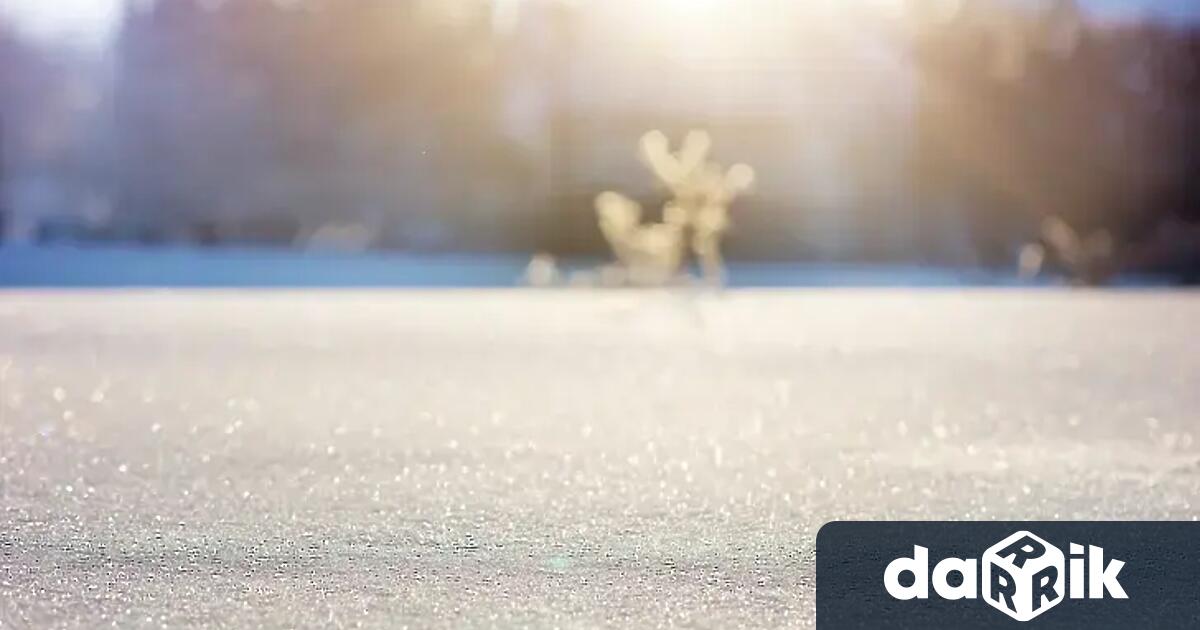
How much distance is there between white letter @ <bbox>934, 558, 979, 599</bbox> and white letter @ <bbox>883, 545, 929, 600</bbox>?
0.02 meters

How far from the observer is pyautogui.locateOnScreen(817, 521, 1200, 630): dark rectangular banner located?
6.00 ft

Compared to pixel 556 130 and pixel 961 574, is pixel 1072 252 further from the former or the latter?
pixel 961 574

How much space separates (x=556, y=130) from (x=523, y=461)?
11.1 m

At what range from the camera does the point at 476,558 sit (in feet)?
6.94

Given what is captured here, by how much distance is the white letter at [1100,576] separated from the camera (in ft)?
6.40

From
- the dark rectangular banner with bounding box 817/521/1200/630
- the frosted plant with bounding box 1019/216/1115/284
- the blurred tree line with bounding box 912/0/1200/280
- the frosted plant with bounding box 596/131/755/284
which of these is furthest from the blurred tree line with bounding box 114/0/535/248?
the dark rectangular banner with bounding box 817/521/1200/630

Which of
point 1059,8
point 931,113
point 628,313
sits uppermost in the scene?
point 1059,8

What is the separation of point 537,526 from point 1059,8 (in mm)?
13782

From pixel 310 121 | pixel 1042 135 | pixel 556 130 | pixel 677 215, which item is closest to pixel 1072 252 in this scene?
pixel 1042 135

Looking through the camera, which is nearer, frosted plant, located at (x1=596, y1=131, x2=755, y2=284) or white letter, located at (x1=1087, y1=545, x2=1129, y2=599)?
white letter, located at (x1=1087, y1=545, x2=1129, y2=599)

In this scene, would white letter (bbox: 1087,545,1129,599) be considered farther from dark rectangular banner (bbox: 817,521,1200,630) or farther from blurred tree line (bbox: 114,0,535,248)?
blurred tree line (bbox: 114,0,535,248)

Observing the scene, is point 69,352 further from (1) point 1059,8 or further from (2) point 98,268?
(1) point 1059,8

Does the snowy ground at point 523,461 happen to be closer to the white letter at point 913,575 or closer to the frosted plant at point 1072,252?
the white letter at point 913,575

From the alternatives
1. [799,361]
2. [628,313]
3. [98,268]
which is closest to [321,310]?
[628,313]
